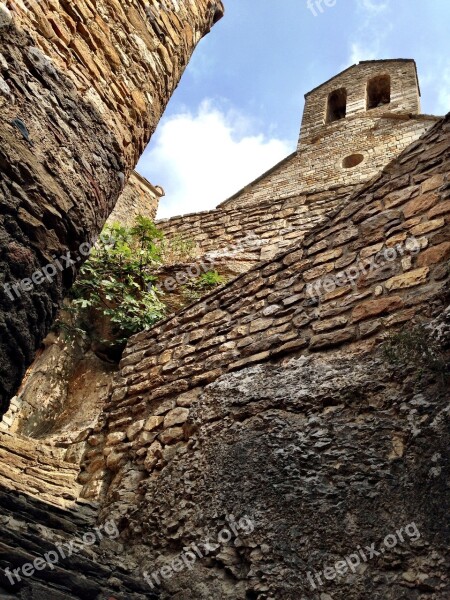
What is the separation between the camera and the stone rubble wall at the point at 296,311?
2.99m

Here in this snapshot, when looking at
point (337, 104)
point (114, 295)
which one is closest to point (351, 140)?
point (337, 104)

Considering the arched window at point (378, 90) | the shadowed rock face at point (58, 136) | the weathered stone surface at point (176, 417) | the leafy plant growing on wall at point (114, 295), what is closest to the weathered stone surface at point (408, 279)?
the weathered stone surface at point (176, 417)

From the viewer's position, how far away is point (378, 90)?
47.5 feet

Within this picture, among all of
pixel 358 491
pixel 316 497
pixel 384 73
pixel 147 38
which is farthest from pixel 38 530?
pixel 384 73

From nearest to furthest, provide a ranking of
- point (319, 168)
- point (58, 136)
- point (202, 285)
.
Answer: point (58, 136) → point (202, 285) → point (319, 168)

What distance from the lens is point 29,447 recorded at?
4.97 m

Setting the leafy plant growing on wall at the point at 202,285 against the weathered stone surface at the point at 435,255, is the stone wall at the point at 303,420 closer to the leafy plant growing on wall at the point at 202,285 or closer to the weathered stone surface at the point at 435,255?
the weathered stone surface at the point at 435,255

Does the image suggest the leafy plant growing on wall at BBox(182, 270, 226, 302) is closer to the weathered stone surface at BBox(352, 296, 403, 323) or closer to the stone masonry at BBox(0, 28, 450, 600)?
the stone masonry at BBox(0, 28, 450, 600)

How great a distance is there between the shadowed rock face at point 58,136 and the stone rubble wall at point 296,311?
1.22 m

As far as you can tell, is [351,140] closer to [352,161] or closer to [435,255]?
[352,161]

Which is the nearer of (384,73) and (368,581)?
(368,581)

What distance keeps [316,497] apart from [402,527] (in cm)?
42

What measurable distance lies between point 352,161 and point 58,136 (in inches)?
395

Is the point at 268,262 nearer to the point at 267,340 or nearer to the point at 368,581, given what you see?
the point at 267,340
